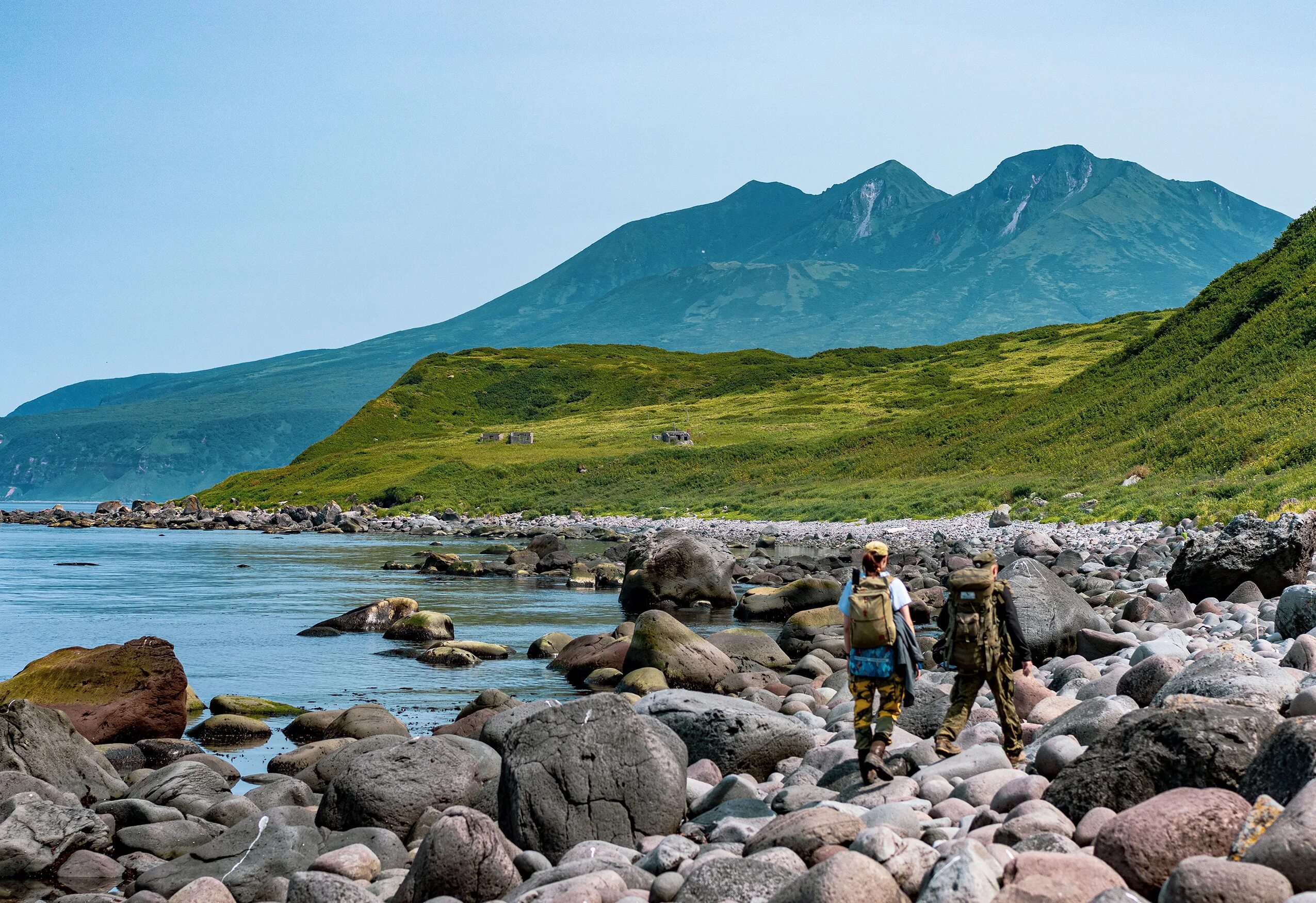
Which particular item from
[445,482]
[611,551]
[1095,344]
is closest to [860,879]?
[611,551]

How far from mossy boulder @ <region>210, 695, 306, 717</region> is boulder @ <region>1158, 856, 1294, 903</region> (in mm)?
14497

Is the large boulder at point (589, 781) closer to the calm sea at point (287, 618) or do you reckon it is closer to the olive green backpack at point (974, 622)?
the olive green backpack at point (974, 622)

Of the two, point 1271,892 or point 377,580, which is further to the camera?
point 377,580

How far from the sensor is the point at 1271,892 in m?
6.19

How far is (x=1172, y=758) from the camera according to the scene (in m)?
8.45

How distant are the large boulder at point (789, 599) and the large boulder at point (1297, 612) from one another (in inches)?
583

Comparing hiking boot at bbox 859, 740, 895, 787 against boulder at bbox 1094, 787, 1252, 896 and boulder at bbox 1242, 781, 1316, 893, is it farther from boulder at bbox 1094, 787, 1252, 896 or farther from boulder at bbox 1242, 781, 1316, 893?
boulder at bbox 1242, 781, 1316, 893

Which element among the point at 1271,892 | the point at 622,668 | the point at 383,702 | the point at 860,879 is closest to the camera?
the point at 1271,892

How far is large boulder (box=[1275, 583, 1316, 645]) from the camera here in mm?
14828

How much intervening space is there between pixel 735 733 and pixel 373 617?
58.4 feet

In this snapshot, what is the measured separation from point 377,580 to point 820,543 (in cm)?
2177

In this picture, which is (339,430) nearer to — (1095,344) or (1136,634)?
(1095,344)

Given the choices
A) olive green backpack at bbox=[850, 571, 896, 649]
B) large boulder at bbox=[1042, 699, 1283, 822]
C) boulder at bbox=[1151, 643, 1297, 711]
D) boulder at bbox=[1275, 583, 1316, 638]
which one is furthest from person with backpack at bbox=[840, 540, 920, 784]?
boulder at bbox=[1275, 583, 1316, 638]

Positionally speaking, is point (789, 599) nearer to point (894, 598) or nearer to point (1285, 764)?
point (894, 598)
